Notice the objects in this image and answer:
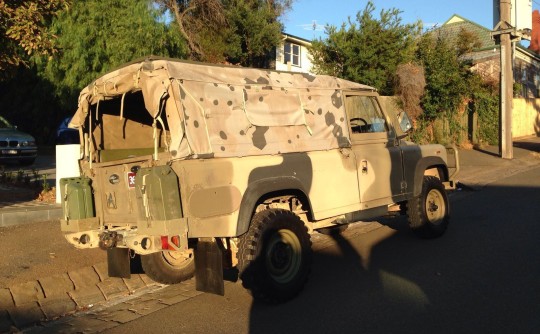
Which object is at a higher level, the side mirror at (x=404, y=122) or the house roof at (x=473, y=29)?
the house roof at (x=473, y=29)

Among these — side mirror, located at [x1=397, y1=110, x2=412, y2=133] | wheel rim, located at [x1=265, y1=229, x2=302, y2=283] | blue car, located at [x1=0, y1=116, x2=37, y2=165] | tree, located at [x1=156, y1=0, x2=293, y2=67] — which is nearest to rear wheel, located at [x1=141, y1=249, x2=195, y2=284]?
wheel rim, located at [x1=265, y1=229, x2=302, y2=283]

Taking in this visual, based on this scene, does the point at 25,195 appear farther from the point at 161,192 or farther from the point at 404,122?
the point at 404,122

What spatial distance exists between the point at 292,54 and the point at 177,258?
1088 inches

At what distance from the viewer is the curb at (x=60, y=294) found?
208 inches

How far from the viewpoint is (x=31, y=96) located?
22.7 metres

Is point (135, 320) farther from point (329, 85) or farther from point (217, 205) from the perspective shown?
point (329, 85)

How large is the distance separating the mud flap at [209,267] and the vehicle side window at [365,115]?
8.48 ft

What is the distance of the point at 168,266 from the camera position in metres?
6.18

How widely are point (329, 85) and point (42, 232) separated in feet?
16.0

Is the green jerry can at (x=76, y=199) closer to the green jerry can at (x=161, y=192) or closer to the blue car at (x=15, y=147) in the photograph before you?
the green jerry can at (x=161, y=192)

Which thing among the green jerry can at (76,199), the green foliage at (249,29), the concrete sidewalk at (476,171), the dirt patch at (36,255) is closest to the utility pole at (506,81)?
the concrete sidewalk at (476,171)

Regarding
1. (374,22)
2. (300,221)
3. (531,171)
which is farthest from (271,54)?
(300,221)

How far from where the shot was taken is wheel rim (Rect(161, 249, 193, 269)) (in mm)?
6180

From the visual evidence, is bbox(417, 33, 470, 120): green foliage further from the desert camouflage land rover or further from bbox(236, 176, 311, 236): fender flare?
bbox(236, 176, 311, 236): fender flare
